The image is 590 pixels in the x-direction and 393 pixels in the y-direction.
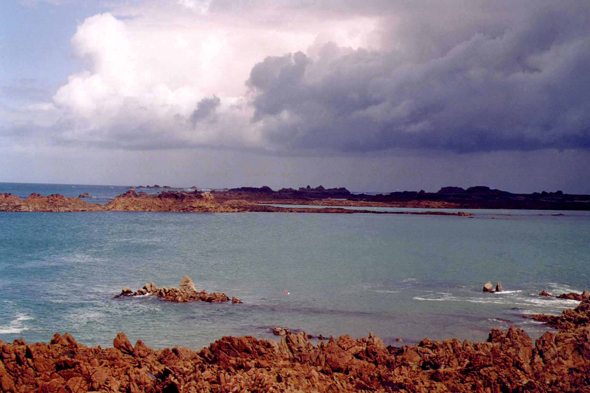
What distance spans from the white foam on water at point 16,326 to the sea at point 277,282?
48 millimetres

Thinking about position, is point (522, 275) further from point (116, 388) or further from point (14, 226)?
point (14, 226)

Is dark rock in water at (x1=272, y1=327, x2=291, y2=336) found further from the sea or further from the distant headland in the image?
the distant headland

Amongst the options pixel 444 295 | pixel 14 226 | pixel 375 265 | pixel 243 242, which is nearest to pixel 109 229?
pixel 14 226

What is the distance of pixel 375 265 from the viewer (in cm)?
3706

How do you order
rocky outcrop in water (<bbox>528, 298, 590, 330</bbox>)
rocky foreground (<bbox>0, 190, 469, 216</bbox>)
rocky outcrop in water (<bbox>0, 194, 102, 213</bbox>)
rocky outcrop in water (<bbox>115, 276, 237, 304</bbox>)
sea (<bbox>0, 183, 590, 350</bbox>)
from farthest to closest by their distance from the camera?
rocky foreground (<bbox>0, 190, 469, 216</bbox>), rocky outcrop in water (<bbox>0, 194, 102, 213</bbox>), rocky outcrop in water (<bbox>115, 276, 237, 304</bbox>), sea (<bbox>0, 183, 590, 350</bbox>), rocky outcrop in water (<bbox>528, 298, 590, 330</bbox>)

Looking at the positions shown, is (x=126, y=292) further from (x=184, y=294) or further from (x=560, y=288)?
(x=560, y=288)

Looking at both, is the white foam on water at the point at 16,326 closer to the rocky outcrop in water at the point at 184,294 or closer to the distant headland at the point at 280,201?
the rocky outcrop in water at the point at 184,294

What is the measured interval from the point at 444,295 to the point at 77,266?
24.9 meters

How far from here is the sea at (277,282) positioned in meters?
19.3

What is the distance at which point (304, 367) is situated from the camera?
1195cm

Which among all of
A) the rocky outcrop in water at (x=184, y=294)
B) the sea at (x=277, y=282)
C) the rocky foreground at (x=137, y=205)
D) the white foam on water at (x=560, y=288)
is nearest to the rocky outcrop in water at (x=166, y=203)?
the rocky foreground at (x=137, y=205)

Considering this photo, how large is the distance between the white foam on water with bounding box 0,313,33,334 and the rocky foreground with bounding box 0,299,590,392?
678 centimetres

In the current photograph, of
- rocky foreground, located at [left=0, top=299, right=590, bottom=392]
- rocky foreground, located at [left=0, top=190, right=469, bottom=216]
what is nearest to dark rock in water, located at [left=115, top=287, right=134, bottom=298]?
rocky foreground, located at [left=0, top=299, right=590, bottom=392]

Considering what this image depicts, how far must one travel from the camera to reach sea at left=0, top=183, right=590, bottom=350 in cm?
1934
